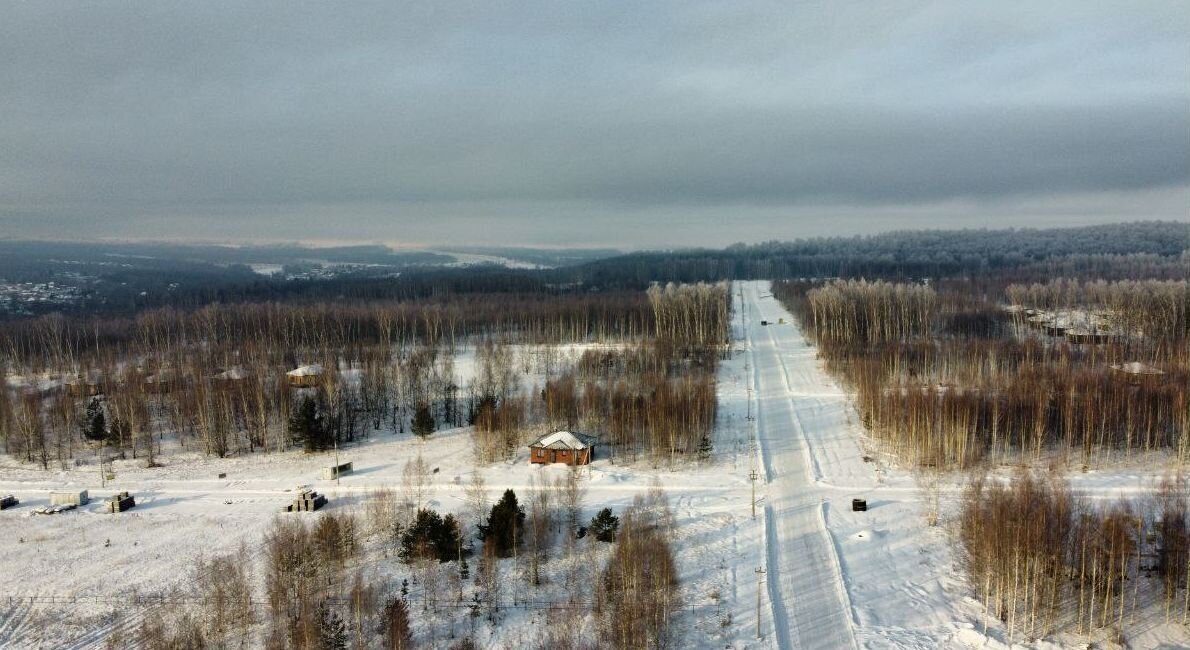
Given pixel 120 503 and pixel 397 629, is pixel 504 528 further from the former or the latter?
pixel 120 503

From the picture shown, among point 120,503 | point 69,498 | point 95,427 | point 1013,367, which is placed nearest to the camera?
point 120,503

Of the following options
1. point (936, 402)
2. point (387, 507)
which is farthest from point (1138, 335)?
point (387, 507)

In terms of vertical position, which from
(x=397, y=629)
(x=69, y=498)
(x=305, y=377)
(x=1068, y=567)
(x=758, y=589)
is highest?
(x=305, y=377)

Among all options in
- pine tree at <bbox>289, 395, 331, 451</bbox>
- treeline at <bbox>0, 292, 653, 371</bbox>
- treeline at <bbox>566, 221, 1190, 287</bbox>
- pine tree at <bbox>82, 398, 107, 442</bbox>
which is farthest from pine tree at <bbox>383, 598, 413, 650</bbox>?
treeline at <bbox>566, 221, 1190, 287</bbox>

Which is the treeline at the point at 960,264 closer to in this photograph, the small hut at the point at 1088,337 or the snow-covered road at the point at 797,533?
the small hut at the point at 1088,337

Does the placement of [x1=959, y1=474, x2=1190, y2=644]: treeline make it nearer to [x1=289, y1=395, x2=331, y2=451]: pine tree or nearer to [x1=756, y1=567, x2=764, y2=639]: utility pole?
[x1=756, y1=567, x2=764, y2=639]: utility pole

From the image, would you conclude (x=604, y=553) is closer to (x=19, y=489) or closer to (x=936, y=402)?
(x=936, y=402)

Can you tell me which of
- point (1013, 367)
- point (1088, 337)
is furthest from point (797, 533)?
point (1088, 337)

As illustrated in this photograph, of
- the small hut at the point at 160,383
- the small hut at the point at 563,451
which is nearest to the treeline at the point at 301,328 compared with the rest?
the small hut at the point at 160,383
